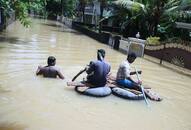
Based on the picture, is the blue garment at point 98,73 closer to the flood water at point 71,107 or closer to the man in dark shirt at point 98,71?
the man in dark shirt at point 98,71

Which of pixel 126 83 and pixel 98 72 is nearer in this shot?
pixel 98 72

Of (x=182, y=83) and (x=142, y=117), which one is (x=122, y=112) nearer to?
(x=142, y=117)

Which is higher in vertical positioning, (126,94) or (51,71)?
(51,71)

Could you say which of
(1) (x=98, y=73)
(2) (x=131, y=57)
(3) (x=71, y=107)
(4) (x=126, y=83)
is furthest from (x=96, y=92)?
(2) (x=131, y=57)

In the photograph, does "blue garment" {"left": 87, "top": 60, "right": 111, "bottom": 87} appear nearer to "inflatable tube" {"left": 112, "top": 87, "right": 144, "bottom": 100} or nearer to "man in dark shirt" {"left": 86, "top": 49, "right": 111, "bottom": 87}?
"man in dark shirt" {"left": 86, "top": 49, "right": 111, "bottom": 87}

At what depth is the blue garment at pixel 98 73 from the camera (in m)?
11.3

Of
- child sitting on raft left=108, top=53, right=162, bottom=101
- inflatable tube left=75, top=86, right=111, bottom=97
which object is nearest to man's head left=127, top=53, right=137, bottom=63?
child sitting on raft left=108, top=53, right=162, bottom=101

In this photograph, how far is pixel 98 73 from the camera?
1132 cm

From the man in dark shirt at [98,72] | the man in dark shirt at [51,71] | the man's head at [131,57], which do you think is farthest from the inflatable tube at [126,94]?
the man in dark shirt at [51,71]

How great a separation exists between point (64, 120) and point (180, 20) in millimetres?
20399

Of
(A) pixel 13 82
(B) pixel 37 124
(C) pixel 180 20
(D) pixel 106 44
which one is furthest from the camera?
(D) pixel 106 44

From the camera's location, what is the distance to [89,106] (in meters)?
10.2

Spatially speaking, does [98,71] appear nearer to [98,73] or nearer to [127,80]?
[98,73]

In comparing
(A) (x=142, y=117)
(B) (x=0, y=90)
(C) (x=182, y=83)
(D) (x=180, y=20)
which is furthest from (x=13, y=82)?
(D) (x=180, y=20)
